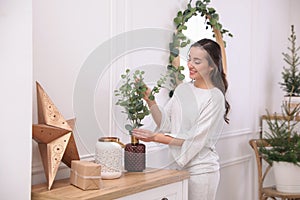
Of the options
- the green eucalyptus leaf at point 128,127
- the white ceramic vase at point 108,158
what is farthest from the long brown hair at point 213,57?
the white ceramic vase at point 108,158

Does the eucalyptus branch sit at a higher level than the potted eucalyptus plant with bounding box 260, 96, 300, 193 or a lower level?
higher

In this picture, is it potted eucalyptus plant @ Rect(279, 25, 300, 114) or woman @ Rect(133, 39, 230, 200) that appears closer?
woman @ Rect(133, 39, 230, 200)

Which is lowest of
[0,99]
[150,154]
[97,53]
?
[150,154]

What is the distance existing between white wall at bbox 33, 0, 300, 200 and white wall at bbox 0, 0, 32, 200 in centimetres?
35

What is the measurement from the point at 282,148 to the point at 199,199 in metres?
1.13

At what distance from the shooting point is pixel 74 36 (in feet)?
8.68

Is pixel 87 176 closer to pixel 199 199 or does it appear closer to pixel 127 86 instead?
pixel 127 86

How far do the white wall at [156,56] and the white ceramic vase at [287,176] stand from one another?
386mm

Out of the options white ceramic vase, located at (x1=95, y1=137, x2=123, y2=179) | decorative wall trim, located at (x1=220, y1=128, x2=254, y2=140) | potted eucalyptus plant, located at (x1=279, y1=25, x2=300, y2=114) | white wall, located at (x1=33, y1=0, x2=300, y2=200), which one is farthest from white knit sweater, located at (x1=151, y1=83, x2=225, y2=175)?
potted eucalyptus plant, located at (x1=279, y1=25, x2=300, y2=114)

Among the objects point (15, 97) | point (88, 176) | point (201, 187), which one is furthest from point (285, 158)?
point (15, 97)

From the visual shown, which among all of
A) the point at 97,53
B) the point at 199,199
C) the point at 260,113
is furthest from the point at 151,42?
the point at 260,113

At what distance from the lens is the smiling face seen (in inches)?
121

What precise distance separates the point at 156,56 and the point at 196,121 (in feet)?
1.68

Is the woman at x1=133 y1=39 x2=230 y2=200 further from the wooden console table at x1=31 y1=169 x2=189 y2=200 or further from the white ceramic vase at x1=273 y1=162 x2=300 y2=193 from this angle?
the white ceramic vase at x1=273 y1=162 x2=300 y2=193
